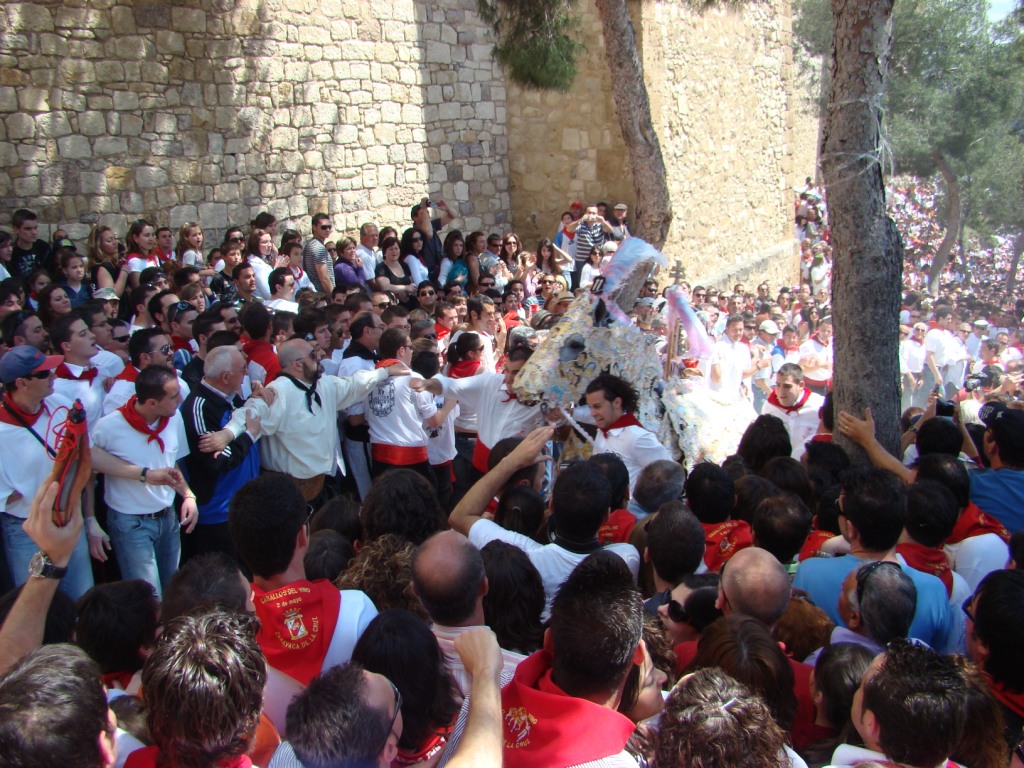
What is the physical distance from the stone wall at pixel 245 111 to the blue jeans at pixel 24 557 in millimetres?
5311

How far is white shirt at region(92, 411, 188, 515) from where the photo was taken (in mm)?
4586

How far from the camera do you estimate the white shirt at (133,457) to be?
459 cm

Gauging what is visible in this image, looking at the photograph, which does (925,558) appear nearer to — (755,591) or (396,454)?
(755,591)

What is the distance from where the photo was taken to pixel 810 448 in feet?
16.4

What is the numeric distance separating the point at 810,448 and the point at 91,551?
3.71 m

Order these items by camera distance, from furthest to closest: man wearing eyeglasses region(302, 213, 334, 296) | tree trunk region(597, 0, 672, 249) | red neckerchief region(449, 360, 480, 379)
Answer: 1. tree trunk region(597, 0, 672, 249)
2. man wearing eyeglasses region(302, 213, 334, 296)
3. red neckerchief region(449, 360, 480, 379)

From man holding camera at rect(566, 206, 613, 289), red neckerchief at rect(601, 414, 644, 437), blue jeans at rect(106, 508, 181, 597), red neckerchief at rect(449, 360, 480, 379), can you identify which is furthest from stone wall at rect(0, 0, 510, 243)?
red neckerchief at rect(601, 414, 644, 437)

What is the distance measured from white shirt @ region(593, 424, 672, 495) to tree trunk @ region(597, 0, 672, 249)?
21.6ft

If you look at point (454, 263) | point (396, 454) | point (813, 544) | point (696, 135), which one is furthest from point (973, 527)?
point (696, 135)

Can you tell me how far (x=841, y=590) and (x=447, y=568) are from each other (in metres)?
1.51

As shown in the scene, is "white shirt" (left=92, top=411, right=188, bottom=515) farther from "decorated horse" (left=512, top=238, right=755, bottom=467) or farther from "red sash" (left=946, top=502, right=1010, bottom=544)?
"red sash" (left=946, top=502, right=1010, bottom=544)

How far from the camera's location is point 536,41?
11141mm

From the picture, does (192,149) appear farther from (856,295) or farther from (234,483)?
(856,295)

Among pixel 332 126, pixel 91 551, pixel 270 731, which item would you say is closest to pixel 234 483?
pixel 91 551
